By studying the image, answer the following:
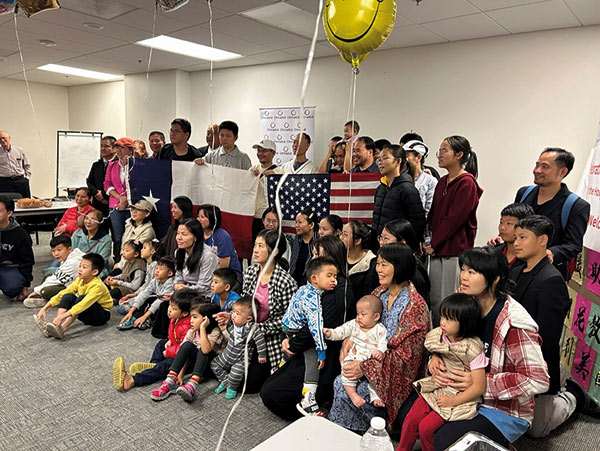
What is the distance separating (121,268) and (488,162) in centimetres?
398

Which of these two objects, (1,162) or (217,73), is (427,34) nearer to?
(217,73)

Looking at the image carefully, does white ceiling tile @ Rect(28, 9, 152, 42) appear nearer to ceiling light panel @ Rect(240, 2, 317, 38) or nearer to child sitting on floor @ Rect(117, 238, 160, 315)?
ceiling light panel @ Rect(240, 2, 317, 38)

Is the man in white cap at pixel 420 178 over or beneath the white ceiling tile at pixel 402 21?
beneath

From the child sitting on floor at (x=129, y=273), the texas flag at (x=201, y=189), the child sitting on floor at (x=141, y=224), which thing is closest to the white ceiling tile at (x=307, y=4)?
the texas flag at (x=201, y=189)

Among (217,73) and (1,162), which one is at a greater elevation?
(217,73)

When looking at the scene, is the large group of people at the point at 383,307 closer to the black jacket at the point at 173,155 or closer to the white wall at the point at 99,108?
the black jacket at the point at 173,155

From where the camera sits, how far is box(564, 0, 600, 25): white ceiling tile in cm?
359

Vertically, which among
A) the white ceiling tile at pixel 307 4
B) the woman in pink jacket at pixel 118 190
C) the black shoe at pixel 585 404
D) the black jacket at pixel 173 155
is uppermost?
the white ceiling tile at pixel 307 4

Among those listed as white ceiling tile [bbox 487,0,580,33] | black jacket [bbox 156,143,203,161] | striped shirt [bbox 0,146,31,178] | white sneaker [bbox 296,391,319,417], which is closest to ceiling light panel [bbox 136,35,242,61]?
black jacket [bbox 156,143,203,161]

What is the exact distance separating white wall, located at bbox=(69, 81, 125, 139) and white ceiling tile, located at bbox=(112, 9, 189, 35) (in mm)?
4401

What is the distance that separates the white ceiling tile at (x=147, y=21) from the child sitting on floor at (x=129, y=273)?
2260 mm

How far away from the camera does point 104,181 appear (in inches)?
189

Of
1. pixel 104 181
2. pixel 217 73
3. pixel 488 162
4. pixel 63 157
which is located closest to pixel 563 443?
pixel 488 162

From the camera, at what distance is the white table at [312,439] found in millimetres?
1333
